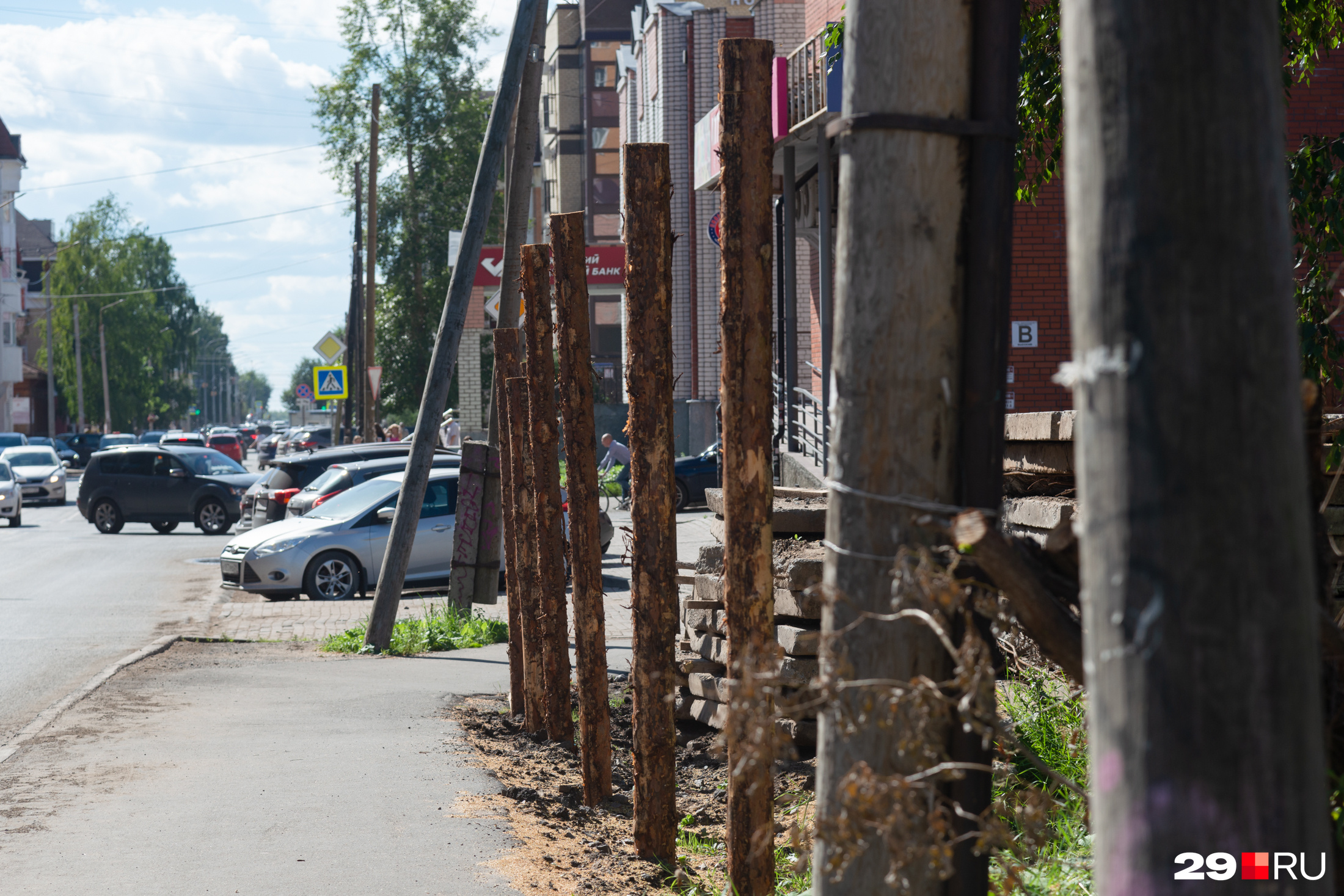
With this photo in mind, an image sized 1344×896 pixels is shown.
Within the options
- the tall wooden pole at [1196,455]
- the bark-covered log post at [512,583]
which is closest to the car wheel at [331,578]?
the bark-covered log post at [512,583]

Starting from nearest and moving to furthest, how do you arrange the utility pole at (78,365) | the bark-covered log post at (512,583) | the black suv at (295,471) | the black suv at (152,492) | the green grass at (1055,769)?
the green grass at (1055,769) < the bark-covered log post at (512,583) < the black suv at (295,471) < the black suv at (152,492) < the utility pole at (78,365)

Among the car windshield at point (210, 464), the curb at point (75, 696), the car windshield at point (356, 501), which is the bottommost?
the curb at point (75, 696)

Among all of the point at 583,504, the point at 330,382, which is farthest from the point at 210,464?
the point at 583,504

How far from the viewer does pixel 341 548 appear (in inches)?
644

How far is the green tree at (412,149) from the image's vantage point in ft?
170

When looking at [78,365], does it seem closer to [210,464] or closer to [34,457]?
[34,457]

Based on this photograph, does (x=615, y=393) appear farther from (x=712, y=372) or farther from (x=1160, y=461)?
(x=1160, y=461)

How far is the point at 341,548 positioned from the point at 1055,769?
40.9 ft

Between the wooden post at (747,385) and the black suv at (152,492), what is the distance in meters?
24.7

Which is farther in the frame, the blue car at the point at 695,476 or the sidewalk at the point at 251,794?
the blue car at the point at 695,476

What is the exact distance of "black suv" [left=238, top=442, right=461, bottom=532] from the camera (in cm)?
1966

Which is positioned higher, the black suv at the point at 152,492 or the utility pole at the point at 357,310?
the utility pole at the point at 357,310

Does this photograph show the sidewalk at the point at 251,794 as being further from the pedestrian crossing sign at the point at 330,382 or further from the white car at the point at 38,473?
the white car at the point at 38,473

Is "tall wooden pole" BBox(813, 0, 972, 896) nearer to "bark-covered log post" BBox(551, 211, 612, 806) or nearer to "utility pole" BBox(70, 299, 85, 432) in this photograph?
"bark-covered log post" BBox(551, 211, 612, 806)
